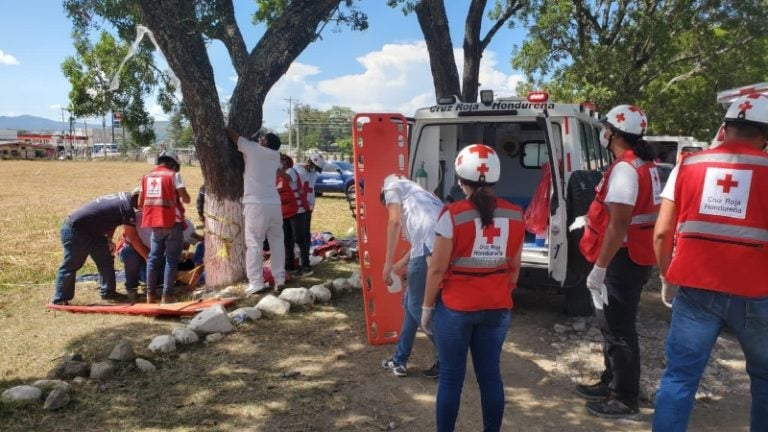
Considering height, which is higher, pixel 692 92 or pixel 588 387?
pixel 692 92

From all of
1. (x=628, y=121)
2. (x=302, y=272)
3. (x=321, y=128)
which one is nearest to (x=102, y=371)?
(x=302, y=272)

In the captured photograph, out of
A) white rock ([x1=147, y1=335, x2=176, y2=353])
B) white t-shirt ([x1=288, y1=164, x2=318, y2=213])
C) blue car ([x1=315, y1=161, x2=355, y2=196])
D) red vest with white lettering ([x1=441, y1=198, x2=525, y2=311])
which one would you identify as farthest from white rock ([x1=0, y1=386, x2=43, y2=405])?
blue car ([x1=315, y1=161, x2=355, y2=196])

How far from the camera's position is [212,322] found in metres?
4.80

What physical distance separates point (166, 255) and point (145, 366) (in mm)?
2075

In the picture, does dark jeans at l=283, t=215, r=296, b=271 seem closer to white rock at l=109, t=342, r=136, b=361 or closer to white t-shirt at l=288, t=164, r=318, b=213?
white t-shirt at l=288, t=164, r=318, b=213

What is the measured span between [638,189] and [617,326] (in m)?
0.90

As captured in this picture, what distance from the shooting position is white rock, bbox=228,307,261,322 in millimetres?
5090

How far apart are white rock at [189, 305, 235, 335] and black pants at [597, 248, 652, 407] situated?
3166 millimetres

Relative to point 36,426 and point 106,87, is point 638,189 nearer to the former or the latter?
point 36,426

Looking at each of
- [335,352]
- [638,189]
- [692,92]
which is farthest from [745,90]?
[692,92]

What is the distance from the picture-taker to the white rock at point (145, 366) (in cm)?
406

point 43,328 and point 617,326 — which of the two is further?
point 43,328

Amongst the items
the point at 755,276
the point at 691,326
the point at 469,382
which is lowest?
the point at 469,382

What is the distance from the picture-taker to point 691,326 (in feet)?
8.25
